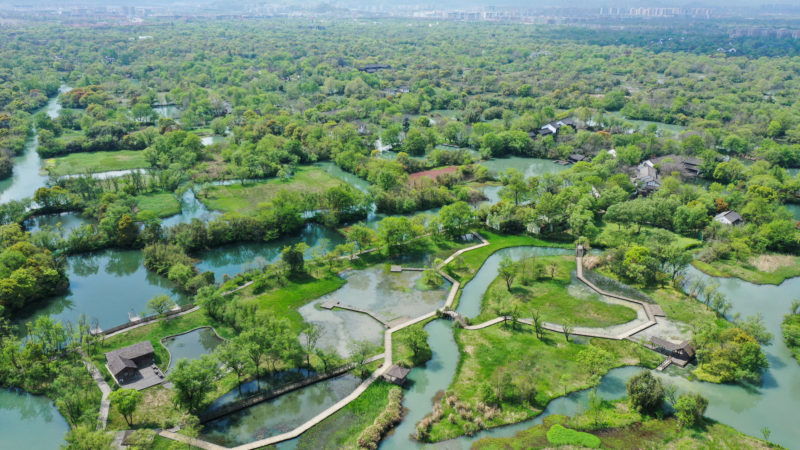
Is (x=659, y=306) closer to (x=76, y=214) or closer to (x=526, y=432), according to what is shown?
(x=526, y=432)

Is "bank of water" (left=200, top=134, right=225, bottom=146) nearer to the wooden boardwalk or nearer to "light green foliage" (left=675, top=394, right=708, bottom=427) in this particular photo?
the wooden boardwalk

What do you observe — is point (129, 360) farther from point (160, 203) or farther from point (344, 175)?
point (344, 175)

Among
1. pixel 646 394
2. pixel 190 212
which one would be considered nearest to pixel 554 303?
pixel 646 394

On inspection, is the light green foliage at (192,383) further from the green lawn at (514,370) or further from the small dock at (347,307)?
the green lawn at (514,370)

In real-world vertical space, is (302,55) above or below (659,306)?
above

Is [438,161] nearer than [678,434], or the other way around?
[678,434]

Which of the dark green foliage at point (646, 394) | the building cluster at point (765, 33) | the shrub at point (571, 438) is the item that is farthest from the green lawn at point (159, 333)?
the building cluster at point (765, 33)

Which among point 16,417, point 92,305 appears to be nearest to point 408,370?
point 16,417

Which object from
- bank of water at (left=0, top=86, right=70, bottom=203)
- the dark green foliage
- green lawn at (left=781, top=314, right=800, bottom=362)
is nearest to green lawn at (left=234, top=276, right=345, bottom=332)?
the dark green foliage
